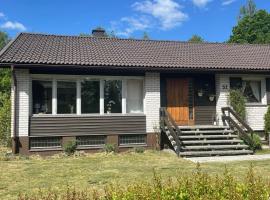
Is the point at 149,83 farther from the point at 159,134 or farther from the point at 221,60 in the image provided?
the point at 221,60

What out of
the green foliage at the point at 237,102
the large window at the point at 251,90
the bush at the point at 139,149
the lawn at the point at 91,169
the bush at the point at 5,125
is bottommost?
the lawn at the point at 91,169

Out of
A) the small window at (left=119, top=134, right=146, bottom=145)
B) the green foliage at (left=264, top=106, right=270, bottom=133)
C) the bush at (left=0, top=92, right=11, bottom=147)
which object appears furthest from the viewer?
the bush at (left=0, top=92, right=11, bottom=147)

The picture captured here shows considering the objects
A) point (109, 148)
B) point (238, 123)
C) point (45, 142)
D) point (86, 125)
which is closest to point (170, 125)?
point (109, 148)

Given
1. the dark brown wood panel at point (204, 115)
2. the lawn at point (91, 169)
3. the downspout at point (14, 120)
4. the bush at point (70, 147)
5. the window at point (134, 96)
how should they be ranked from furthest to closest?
the dark brown wood panel at point (204, 115) → the window at point (134, 96) → the bush at point (70, 147) → the downspout at point (14, 120) → the lawn at point (91, 169)

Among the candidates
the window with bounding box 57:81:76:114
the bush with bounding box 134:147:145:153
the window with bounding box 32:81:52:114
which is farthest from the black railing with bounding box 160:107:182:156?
the window with bounding box 32:81:52:114

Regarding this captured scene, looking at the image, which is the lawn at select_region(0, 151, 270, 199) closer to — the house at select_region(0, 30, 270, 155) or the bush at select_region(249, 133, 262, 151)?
the house at select_region(0, 30, 270, 155)

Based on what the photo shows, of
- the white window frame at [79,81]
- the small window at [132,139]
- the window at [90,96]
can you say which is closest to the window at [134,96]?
the white window frame at [79,81]

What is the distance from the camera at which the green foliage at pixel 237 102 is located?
18.0m

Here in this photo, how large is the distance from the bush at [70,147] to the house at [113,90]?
0.27 m

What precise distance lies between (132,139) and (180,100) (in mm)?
2842

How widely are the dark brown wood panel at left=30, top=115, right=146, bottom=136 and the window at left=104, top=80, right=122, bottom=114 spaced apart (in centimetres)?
42

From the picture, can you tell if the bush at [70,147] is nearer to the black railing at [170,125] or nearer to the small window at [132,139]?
the small window at [132,139]

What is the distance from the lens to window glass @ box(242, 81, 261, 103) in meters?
18.7

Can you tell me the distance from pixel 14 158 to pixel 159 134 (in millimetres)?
5900
